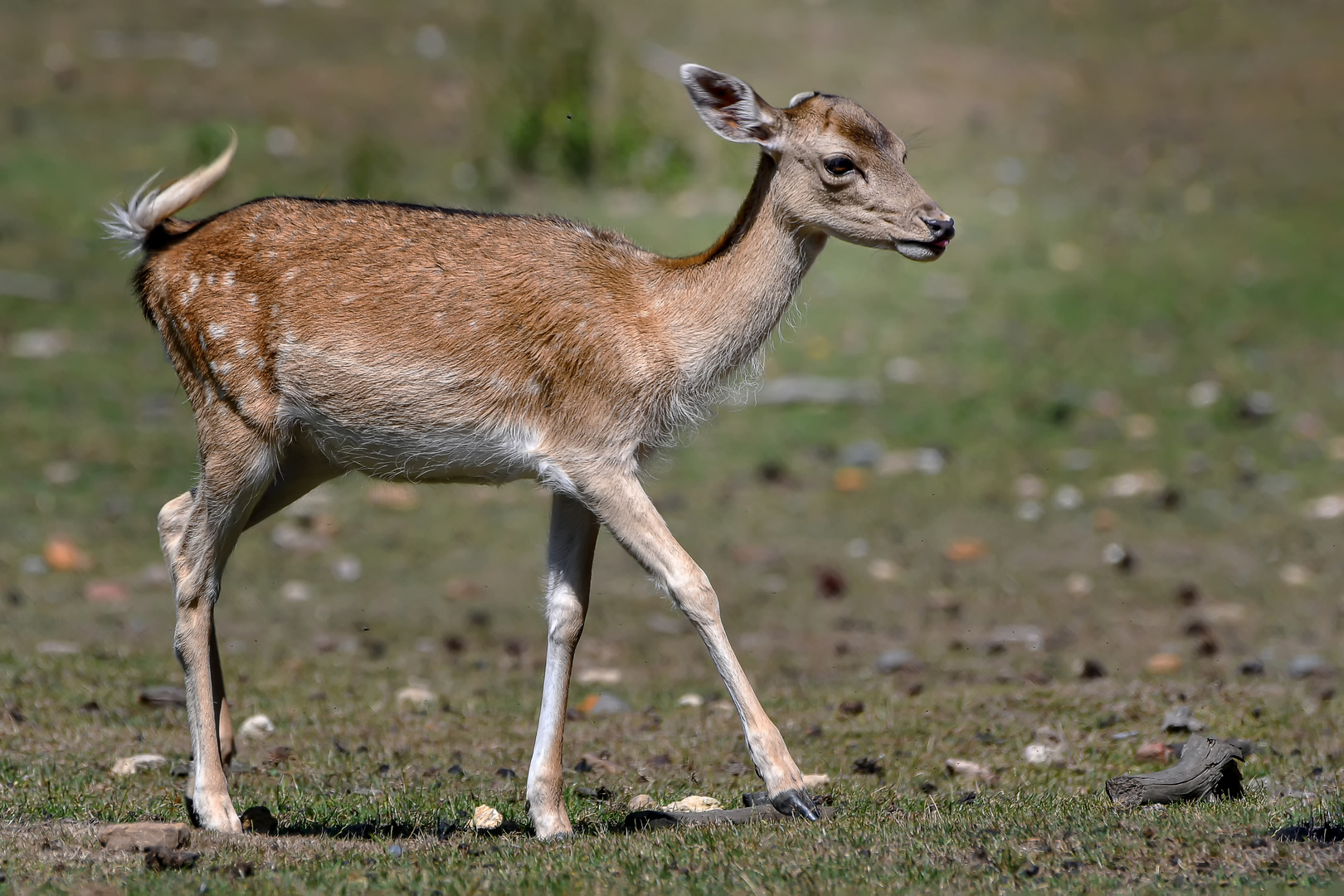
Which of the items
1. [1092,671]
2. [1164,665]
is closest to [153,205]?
[1092,671]

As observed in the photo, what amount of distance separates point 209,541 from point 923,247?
304cm

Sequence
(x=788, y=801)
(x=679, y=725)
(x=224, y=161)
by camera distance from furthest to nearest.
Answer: (x=679, y=725) → (x=224, y=161) → (x=788, y=801)

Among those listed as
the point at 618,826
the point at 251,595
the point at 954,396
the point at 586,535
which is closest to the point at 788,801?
the point at 618,826

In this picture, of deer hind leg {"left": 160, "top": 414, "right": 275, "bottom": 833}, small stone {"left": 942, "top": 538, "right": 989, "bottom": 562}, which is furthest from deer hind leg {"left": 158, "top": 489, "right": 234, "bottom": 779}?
small stone {"left": 942, "top": 538, "right": 989, "bottom": 562}

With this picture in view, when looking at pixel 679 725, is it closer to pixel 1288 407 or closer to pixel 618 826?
pixel 618 826

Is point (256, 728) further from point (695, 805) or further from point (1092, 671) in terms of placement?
point (1092, 671)

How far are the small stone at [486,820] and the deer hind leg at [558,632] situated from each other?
0.48ft

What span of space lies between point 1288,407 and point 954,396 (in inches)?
109

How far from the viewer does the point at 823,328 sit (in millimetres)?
15148

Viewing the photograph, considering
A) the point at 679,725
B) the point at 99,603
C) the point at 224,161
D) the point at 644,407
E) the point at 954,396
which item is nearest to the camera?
the point at 644,407

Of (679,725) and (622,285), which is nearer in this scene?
(622,285)

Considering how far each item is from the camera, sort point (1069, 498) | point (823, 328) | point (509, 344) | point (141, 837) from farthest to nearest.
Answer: point (823, 328), point (1069, 498), point (509, 344), point (141, 837)

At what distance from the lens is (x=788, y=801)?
562 centimetres

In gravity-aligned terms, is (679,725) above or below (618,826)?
below
